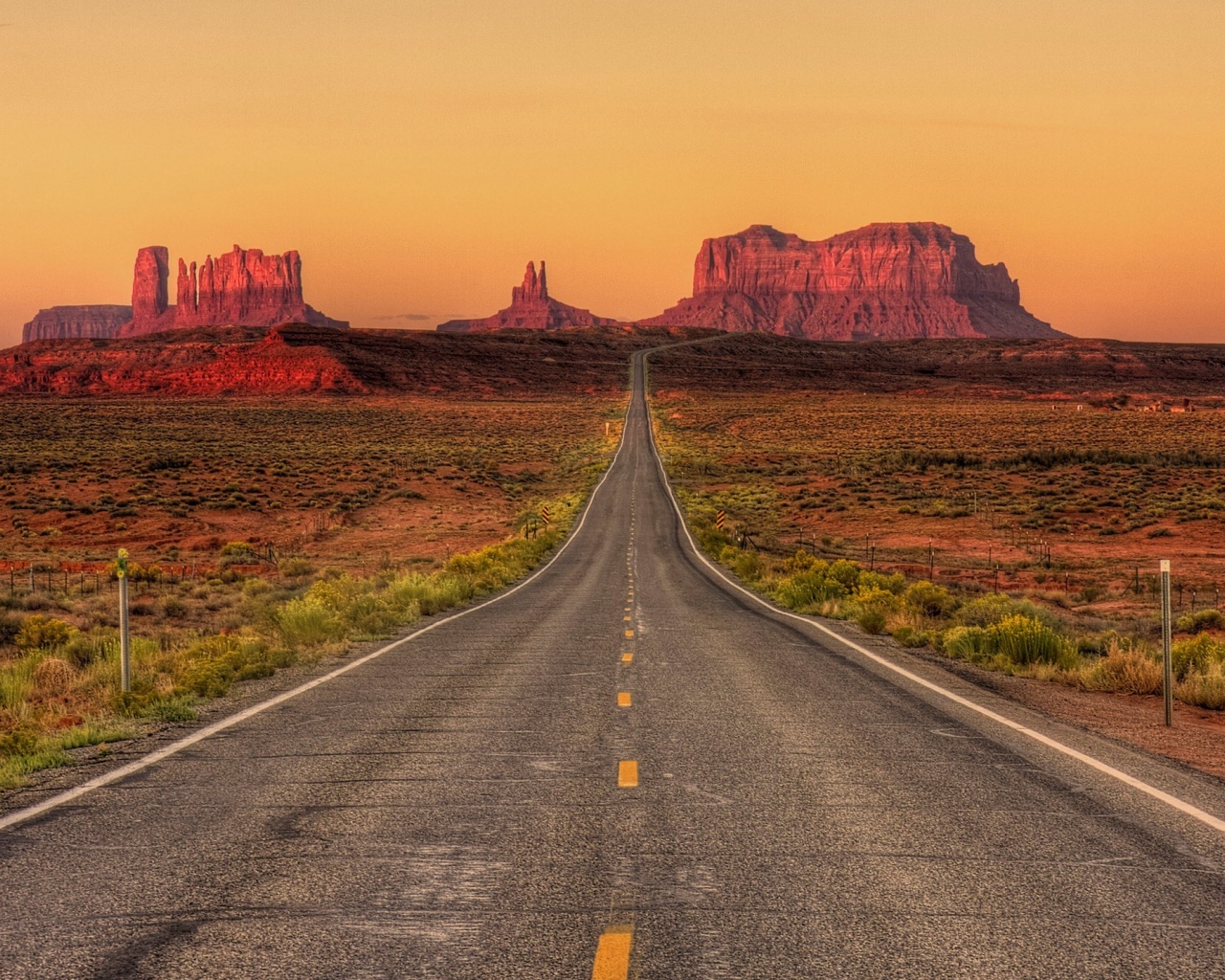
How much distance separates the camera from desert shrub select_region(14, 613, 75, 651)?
2059 centimetres

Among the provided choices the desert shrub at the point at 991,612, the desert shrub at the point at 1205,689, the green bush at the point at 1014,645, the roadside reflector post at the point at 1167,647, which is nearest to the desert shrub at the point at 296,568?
the desert shrub at the point at 991,612

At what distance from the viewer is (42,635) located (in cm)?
2097

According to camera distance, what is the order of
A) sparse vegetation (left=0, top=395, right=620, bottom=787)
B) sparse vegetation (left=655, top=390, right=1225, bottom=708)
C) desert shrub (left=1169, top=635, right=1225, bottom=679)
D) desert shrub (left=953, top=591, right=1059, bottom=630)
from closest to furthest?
desert shrub (left=1169, top=635, right=1225, bottom=679) → sparse vegetation (left=0, top=395, right=620, bottom=787) → sparse vegetation (left=655, top=390, right=1225, bottom=708) → desert shrub (left=953, top=591, right=1059, bottom=630)

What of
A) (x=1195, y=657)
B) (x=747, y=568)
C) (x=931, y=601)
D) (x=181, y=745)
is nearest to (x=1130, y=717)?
(x=1195, y=657)

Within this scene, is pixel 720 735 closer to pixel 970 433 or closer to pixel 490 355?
pixel 970 433

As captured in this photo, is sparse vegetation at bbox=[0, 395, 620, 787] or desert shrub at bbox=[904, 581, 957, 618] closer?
sparse vegetation at bbox=[0, 395, 620, 787]

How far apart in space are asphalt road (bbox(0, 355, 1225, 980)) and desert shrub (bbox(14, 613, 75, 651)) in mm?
11216

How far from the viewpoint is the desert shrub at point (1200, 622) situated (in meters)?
24.5

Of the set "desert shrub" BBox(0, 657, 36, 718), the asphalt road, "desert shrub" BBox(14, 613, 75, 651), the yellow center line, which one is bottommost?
"desert shrub" BBox(14, 613, 75, 651)

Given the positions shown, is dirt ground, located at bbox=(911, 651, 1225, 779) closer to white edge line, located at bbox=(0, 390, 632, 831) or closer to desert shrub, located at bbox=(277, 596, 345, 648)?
white edge line, located at bbox=(0, 390, 632, 831)

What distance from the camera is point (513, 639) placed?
695 inches

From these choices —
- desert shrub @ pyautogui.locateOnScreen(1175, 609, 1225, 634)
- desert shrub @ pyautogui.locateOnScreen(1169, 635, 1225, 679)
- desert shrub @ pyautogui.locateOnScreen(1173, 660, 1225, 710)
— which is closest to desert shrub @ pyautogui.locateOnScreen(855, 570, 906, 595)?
desert shrub @ pyautogui.locateOnScreen(1175, 609, 1225, 634)

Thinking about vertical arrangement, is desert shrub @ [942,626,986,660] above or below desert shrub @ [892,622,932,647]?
above

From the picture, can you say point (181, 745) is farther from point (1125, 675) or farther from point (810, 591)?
point (810, 591)
